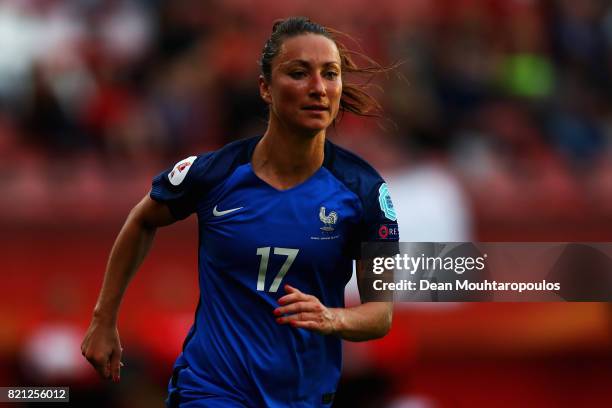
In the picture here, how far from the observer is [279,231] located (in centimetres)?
573

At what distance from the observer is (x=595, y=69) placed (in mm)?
14047

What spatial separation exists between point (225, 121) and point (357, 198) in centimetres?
605

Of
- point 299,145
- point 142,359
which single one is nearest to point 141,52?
point 142,359

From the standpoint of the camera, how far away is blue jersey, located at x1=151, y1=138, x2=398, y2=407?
5.72 metres

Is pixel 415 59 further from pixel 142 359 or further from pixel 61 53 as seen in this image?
pixel 142 359

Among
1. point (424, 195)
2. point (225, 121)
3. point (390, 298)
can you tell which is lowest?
point (390, 298)

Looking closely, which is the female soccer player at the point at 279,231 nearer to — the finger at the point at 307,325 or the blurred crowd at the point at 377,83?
the finger at the point at 307,325

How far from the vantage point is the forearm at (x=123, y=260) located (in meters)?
6.05

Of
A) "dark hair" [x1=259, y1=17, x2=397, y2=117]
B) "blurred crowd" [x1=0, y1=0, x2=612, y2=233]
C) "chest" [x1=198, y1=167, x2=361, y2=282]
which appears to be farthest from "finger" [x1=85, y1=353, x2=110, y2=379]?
"blurred crowd" [x1=0, y1=0, x2=612, y2=233]

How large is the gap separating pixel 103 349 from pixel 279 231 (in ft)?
3.38

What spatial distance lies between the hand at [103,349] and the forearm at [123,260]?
0.05m

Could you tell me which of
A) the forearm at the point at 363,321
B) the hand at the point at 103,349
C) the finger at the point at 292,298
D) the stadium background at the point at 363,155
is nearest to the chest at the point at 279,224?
the forearm at the point at 363,321

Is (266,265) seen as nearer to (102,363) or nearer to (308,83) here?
(308,83)

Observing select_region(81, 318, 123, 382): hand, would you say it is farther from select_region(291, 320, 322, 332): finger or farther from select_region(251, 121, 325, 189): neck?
select_region(291, 320, 322, 332): finger
